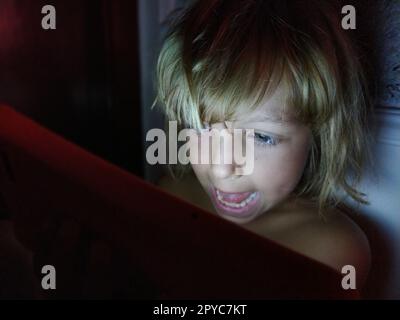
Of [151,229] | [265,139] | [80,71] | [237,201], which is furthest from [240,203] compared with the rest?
[80,71]

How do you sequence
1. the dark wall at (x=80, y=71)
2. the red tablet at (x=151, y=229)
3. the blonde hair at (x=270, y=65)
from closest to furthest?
the red tablet at (x=151, y=229) < the blonde hair at (x=270, y=65) < the dark wall at (x=80, y=71)

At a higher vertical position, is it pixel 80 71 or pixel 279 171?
pixel 80 71

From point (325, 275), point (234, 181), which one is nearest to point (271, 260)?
point (325, 275)

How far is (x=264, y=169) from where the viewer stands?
23.0 inches

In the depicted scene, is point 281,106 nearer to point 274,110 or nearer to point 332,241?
point 274,110

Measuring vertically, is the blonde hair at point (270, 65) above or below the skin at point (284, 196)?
above

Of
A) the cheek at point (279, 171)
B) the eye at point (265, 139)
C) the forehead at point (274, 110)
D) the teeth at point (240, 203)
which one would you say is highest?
the forehead at point (274, 110)

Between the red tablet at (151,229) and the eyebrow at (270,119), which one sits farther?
the eyebrow at (270,119)

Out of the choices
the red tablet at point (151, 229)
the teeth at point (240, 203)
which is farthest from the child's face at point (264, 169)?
the red tablet at point (151, 229)

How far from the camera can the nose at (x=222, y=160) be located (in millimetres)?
563

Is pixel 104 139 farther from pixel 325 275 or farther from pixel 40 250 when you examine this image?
pixel 325 275

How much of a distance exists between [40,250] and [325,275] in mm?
357

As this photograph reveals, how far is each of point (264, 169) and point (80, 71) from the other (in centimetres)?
42

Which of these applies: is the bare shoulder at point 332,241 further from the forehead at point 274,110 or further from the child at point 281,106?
the forehead at point 274,110
